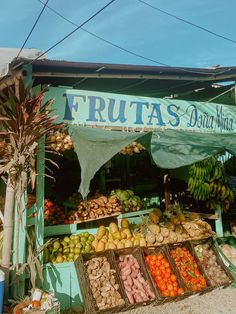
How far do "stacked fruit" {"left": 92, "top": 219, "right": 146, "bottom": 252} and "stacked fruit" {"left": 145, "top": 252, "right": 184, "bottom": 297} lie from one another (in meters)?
0.38

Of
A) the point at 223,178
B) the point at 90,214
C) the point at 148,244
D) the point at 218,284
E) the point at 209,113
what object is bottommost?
the point at 218,284

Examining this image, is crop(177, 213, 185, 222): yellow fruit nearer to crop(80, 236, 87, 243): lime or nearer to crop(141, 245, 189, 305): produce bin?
crop(141, 245, 189, 305): produce bin

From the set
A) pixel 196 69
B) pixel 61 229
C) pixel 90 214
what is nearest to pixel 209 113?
pixel 196 69

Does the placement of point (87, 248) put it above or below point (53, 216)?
below

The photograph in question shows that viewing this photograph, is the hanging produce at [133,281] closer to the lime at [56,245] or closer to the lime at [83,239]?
the lime at [83,239]

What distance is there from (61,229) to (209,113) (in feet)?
13.1

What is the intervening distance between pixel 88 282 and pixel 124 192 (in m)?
2.65

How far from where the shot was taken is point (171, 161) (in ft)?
18.0

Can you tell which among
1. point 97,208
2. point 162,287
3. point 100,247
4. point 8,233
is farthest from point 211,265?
point 8,233

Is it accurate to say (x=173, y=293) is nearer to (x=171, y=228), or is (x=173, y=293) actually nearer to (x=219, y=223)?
(x=171, y=228)

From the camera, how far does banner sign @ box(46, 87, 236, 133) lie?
21.6ft

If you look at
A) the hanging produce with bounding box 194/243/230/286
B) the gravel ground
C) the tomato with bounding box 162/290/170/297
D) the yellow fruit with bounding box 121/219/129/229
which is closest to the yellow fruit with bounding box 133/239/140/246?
the yellow fruit with bounding box 121/219/129/229

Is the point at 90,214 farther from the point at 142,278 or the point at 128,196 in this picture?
the point at 142,278

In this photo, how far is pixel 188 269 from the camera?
282 inches
